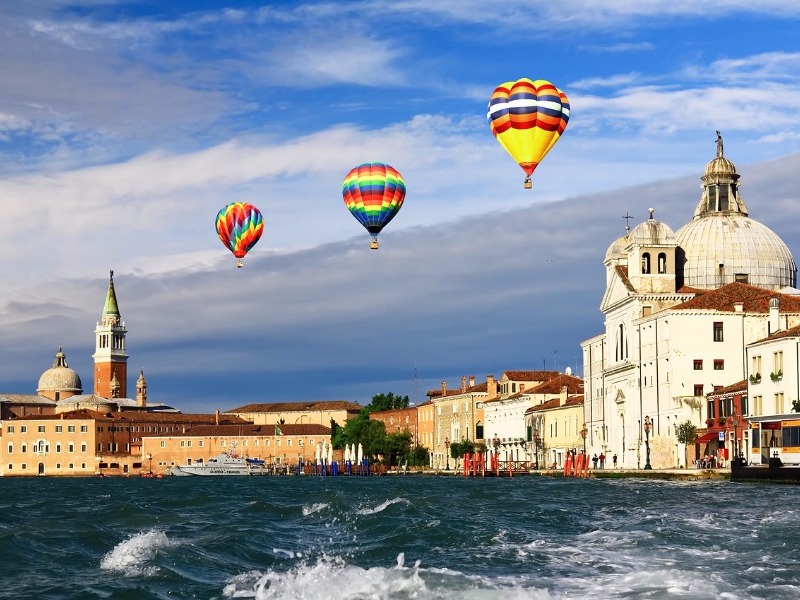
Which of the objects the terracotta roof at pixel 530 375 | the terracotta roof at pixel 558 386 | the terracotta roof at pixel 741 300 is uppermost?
the terracotta roof at pixel 741 300

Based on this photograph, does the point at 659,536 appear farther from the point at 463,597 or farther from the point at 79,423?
the point at 79,423

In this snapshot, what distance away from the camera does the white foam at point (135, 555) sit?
19.2 metres

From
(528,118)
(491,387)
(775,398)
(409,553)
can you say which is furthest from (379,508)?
(491,387)

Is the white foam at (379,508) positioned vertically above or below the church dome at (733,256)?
below

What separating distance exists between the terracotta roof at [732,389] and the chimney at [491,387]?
155 ft

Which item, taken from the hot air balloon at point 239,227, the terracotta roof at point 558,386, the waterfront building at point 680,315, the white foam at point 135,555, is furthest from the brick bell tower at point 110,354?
the white foam at point 135,555

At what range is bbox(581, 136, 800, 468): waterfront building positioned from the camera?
7088cm

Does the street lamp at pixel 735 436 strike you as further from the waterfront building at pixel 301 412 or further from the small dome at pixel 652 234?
the waterfront building at pixel 301 412

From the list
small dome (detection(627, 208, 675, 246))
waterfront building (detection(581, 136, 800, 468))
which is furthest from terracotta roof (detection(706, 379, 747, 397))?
small dome (detection(627, 208, 675, 246))

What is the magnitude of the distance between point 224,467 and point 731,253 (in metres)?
60.0

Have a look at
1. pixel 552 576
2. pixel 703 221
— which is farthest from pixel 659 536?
pixel 703 221

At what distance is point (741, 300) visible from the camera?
71812 millimetres

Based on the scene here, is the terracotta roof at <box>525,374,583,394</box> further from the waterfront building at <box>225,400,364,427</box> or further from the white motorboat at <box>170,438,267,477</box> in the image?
the waterfront building at <box>225,400,364,427</box>

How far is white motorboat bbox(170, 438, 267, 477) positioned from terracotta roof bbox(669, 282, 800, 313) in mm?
64176
